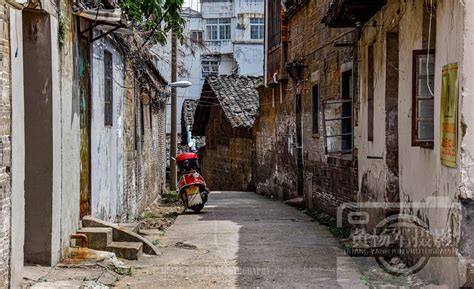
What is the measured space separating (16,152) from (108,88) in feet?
16.9

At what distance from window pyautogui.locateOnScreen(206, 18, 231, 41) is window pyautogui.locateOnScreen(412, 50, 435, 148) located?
38551 millimetres

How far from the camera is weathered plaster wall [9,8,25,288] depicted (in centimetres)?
656

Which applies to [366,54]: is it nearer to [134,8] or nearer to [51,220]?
[134,8]

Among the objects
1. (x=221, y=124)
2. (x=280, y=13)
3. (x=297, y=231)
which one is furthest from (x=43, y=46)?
(x=221, y=124)

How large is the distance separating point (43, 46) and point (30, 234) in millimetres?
2055

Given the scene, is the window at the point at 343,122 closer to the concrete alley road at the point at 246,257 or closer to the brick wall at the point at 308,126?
the brick wall at the point at 308,126

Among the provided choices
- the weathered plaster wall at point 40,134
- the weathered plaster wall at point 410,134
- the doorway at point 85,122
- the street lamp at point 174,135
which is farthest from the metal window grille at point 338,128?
the street lamp at point 174,135

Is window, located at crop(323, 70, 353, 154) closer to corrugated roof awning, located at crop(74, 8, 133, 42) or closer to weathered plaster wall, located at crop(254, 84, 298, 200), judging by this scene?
corrugated roof awning, located at crop(74, 8, 133, 42)

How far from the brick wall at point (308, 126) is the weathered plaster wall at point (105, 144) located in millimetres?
4020

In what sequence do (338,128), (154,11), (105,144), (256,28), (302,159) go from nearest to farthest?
(105,144) → (154,11) → (338,128) → (302,159) → (256,28)

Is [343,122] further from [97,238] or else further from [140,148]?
[97,238]

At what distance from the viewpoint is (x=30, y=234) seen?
26.2 ft

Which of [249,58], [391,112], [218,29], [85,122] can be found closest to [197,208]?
[85,122]

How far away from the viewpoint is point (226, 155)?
2819cm
